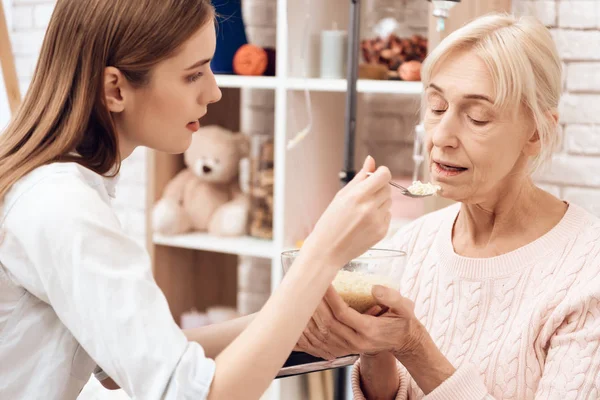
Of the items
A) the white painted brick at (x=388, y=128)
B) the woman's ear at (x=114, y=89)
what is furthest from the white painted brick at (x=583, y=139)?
the woman's ear at (x=114, y=89)

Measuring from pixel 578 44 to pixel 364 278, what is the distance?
1310mm

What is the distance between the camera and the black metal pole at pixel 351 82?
197 centimetres

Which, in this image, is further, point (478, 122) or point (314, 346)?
point (478, 122)

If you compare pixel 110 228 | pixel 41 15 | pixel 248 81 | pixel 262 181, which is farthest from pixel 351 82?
pixel 41 15

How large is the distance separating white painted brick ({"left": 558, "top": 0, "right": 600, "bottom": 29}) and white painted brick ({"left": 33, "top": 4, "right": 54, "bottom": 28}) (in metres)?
2.10

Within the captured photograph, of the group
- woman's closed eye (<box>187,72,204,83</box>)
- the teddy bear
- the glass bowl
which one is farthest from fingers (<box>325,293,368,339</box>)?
the teddy bear

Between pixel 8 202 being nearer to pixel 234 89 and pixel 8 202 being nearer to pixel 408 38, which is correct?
pixel 408 38

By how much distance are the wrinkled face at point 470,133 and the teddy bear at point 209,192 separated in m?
1.30

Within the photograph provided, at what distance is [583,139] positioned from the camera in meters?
2.20

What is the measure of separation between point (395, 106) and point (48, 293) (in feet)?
6.08

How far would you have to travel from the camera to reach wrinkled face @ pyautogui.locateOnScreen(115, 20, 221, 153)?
1.15 metres

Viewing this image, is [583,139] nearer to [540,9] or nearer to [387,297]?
[540,9]

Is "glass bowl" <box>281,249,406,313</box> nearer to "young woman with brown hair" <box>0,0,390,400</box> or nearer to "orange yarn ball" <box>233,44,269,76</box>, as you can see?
"young woman with brown hair" <box>0,0,390,400</box>

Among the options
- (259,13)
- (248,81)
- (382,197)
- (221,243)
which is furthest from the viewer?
(259,13)
